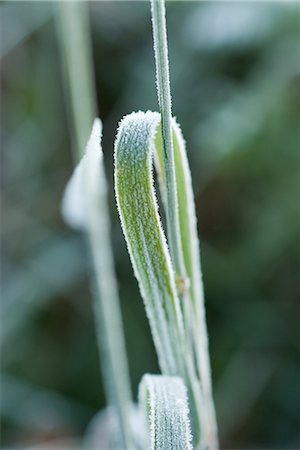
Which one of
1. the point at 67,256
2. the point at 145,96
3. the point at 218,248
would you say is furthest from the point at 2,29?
the point at 218,248

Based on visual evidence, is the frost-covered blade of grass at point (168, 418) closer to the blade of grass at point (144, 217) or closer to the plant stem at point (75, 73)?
the blade of grass at point (144, 217)

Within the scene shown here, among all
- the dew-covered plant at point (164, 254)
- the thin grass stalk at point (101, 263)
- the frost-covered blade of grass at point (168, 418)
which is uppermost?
the thin grass stalk at point (101, 263)

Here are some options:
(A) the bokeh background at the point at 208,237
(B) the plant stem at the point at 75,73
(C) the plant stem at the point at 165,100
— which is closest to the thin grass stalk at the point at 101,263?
(B) the plant stem at the point at 75,73

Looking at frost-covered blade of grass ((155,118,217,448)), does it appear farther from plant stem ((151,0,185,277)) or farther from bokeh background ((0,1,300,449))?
bokeh background ((0,1,300,449))

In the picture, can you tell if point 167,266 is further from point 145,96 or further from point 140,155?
point 145,96

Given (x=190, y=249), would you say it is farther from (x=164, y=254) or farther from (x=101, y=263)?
(x=101, y=263)
